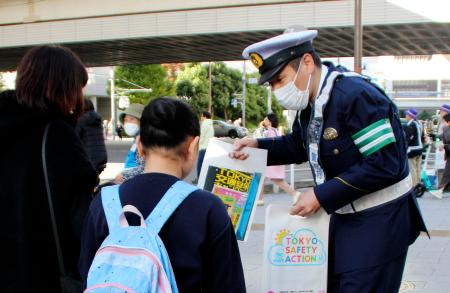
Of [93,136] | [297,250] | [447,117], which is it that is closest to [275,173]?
[447,117]

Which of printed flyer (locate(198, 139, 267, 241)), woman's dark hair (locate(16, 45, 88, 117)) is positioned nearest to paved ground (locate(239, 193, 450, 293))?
printed flyer (locate(198, 139, 267, 241))

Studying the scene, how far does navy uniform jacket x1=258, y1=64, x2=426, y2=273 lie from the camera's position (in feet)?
7.48

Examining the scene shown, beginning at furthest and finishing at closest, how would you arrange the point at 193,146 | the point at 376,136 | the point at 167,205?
the point at 376,136 < the point at 193,146 < the point at 167,205

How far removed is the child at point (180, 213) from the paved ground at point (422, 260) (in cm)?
331

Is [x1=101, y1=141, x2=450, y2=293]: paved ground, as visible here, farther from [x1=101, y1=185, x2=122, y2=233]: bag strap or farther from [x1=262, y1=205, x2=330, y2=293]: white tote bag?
[x1=101, y1=185, x2=122, y2=233]: bag strap

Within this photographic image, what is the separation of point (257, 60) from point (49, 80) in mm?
893

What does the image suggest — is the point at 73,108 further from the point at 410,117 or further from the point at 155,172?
the point at 410,117

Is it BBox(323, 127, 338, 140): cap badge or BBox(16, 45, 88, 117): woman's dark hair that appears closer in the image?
BBox(16, 45, 88, 117): woman's dark hair

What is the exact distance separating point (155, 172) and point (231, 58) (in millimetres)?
24744

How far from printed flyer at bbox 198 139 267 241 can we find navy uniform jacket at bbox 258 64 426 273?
0.45 m

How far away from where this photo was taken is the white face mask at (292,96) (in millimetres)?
2498

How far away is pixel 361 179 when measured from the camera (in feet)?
7.44

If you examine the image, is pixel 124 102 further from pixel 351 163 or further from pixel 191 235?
pixel 191 235

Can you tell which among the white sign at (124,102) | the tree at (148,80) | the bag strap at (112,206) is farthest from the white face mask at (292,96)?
the white sign at (124,102)
